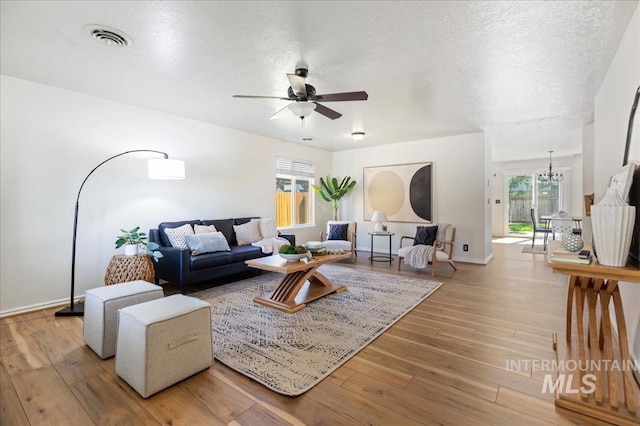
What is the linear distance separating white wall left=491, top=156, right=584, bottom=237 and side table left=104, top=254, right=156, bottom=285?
31.5 feet

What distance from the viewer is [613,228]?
4.94ft

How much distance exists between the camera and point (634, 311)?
208cm

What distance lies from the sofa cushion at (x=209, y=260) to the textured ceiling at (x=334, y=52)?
6.72 feet

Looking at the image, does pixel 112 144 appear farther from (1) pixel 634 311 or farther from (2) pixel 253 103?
(1) pixel 634 311

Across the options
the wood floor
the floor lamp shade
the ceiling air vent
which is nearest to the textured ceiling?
the ceiling air vent

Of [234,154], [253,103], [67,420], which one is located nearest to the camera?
[67,420]

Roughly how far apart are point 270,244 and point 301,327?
2.16 metres

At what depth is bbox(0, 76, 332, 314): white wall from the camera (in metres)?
3.14

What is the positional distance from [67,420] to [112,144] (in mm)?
3340

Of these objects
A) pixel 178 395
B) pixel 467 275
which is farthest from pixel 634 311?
pixel 178 395

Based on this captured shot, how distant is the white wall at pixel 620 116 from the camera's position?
6.66 ft

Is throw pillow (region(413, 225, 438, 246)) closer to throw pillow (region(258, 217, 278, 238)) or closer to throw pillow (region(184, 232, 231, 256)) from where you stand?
throw pillow (region(258, 217, 278, 238))

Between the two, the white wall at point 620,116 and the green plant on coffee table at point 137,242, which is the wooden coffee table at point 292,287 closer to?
the green plant on coffee table at point 137,242

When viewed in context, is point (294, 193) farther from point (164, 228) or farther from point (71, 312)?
point (71, 312)
